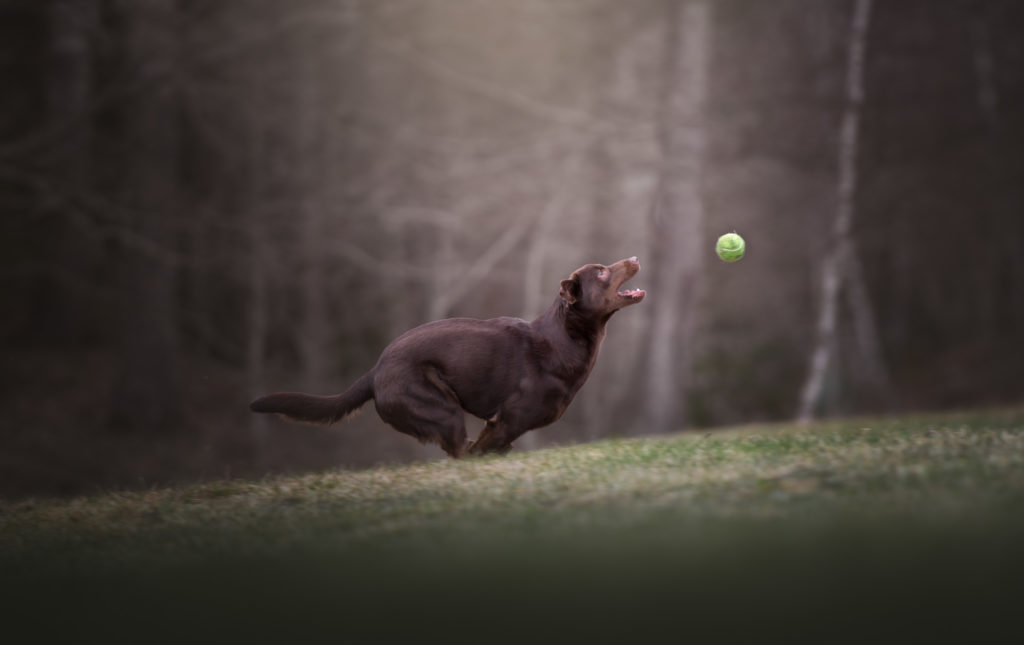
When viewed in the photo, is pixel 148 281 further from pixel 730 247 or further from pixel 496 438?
pixel 730 247

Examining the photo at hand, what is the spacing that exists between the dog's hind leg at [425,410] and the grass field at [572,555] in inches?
38.1

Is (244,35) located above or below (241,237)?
above

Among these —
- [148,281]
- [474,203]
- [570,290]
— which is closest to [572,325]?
[570,290]

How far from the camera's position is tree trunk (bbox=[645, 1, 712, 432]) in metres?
18.0

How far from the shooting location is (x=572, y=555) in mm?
5000

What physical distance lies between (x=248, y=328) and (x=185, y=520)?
63.0 feet

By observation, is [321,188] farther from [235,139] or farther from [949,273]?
[949,273]

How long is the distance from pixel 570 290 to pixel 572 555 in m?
3.71

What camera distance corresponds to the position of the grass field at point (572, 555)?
424 centimetres

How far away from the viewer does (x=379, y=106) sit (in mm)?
24297

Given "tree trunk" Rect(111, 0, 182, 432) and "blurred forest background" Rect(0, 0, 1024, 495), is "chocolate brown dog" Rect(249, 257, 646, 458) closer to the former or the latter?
"blurred forest background" Rect(0, 0, 1024, 495)

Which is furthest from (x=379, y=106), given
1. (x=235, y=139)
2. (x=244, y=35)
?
(x=244, y=35)

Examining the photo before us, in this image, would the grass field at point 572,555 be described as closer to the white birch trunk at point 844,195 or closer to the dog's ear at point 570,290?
the dog's ear at point 570,290

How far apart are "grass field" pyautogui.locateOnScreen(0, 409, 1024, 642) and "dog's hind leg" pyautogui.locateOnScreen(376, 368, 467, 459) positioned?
0.97 m
